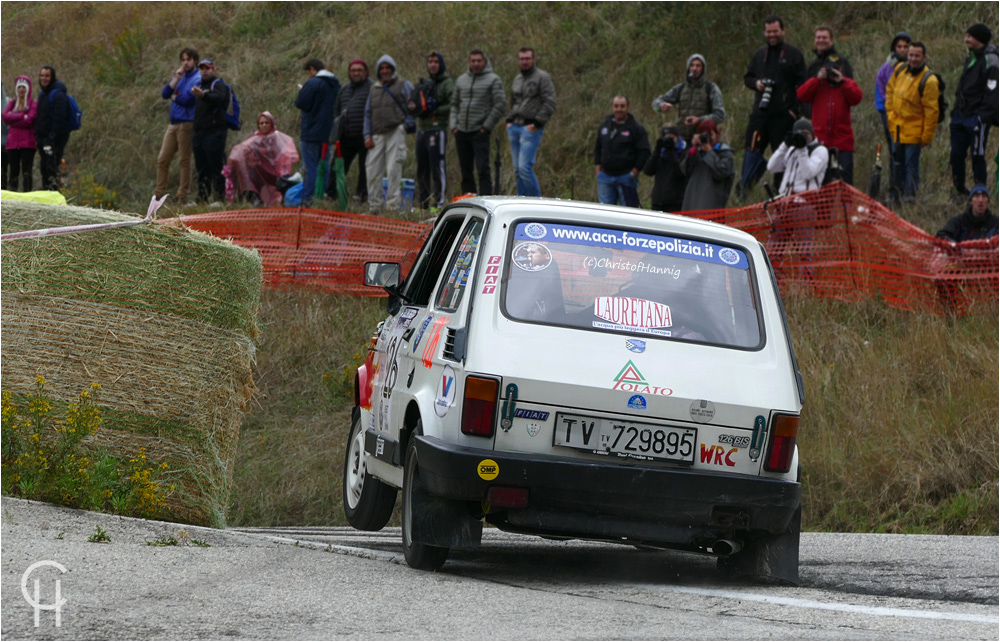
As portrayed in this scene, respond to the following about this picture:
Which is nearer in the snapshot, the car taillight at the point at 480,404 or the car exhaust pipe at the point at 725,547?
the car taillight at the point at 480,404

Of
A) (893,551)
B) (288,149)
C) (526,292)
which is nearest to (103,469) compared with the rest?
(526,292)

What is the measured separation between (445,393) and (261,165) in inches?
612

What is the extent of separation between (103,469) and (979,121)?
12.8 metres

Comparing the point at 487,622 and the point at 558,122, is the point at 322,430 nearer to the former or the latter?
the point at 487,622

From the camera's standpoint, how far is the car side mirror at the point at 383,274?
27.0ft

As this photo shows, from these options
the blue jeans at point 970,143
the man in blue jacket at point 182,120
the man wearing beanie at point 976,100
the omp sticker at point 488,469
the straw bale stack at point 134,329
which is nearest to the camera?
the omp sticker at point 488,469

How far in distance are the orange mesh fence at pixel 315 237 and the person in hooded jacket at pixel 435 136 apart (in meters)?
2.37

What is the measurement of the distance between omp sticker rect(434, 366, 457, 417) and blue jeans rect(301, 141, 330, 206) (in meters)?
13.7

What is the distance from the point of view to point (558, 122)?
26.3 m

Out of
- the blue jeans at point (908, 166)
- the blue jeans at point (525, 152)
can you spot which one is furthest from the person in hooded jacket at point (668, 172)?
the blue jeans at point (908, 166)

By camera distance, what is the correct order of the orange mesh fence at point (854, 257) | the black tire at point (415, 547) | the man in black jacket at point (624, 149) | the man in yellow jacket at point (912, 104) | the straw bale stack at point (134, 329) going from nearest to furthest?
the black tire at point (415, 547) → the straw bale stack at point (134, 329) → the orange mesh fence at point (854, 257) → the man in yellow jacket at point (912, 104) → the man in black jacket at point (624, 149)

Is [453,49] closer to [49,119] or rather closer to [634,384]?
[49,119]

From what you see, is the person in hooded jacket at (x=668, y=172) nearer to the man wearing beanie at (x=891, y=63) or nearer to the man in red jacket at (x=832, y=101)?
the man in red jacket at (x=832, y=101)

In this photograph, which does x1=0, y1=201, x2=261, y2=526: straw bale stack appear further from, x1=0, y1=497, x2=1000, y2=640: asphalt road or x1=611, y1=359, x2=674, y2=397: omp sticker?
x1=611, y1=359, x2=674, y2=397: omp sticker
